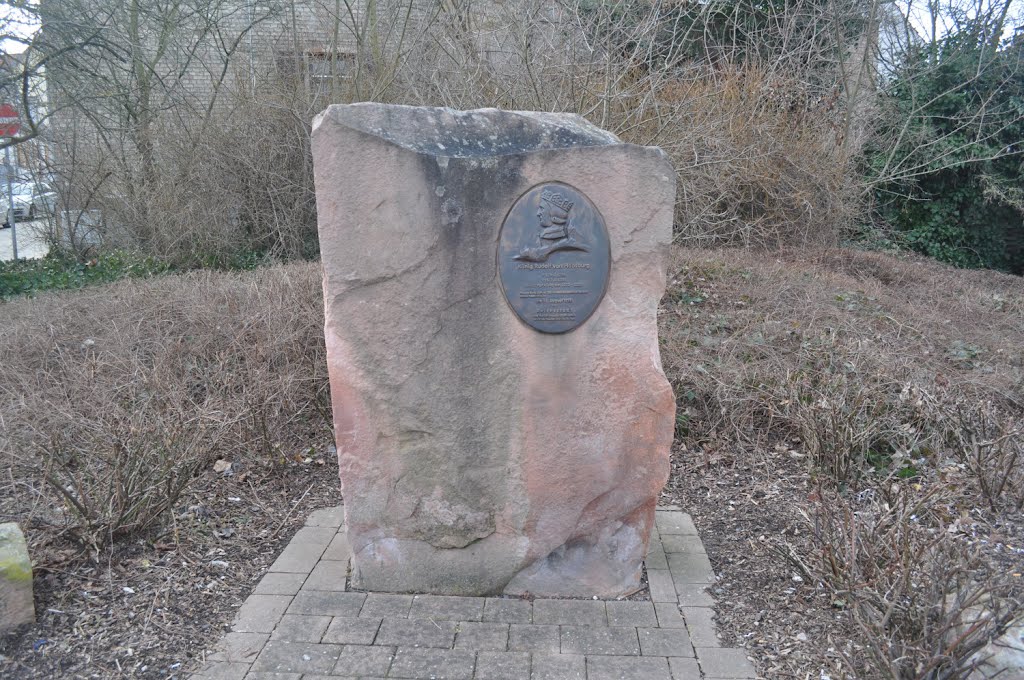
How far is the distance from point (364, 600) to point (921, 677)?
7.10 feet

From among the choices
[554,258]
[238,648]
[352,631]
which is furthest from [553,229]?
[238,648]

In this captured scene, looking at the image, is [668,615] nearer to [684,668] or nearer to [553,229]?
→ [684,668]

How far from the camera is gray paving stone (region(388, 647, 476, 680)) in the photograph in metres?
2.82

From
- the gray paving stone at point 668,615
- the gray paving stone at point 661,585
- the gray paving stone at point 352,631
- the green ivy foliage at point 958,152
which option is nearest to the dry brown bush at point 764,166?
the green ivy foliage at point 958,152

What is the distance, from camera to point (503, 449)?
3238mm

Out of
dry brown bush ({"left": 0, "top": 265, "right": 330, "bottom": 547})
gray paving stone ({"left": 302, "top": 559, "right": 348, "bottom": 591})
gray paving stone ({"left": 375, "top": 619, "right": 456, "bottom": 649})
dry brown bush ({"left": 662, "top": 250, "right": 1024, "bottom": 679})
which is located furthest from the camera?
dry brown bush ({"left": 0, "top": 265, "right": 330, "bottom": 547})

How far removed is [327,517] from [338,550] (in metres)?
0.42

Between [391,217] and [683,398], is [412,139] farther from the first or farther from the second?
[683,398]

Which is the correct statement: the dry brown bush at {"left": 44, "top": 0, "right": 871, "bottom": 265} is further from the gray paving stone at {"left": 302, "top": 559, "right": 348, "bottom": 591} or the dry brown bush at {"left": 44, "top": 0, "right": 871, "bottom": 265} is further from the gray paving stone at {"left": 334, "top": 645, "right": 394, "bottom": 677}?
the gray paving stone at {"left": 334, "top": 645, "right": 394, "bottom": 677}

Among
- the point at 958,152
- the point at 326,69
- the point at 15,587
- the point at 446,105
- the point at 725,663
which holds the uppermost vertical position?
the point at 326,69

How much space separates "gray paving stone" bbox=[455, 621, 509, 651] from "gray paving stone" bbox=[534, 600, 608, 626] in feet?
0.57

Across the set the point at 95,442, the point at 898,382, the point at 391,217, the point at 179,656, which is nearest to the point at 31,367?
the point at 95,442

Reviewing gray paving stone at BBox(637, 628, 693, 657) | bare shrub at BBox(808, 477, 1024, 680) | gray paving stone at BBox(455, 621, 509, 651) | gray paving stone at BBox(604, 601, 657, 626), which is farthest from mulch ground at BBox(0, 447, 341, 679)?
bare shrub at BBox(808, 477, 1024, 680)

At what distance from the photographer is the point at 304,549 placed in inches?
148
